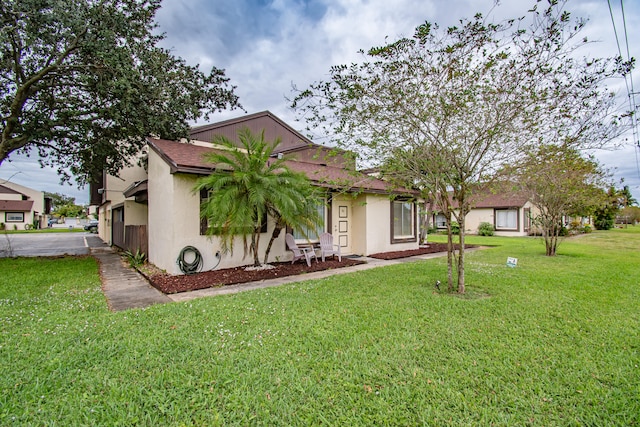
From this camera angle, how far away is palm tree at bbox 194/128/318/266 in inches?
291

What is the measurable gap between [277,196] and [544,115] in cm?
568

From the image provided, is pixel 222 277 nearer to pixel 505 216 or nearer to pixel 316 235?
pixel 316 235

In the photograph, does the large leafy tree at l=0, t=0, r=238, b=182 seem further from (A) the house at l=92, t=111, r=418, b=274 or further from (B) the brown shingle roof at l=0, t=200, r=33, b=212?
(B) the brown shingle roof at l=0, t=200, r=33, b=212

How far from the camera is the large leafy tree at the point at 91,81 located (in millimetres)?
8430

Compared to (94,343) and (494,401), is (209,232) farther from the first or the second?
(494,401)

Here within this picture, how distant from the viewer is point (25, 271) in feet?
28.4

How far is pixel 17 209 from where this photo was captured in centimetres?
3741

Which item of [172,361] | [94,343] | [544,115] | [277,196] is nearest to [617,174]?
[544,115]

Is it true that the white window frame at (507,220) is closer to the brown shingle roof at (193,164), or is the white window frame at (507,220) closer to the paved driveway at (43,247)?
the brown shingle roof at (193,164)

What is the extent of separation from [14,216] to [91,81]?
140ft

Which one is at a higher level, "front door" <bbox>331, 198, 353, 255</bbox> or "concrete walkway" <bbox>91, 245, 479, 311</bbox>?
"front door" <bbox>331, 198, 353, 255</bbox>

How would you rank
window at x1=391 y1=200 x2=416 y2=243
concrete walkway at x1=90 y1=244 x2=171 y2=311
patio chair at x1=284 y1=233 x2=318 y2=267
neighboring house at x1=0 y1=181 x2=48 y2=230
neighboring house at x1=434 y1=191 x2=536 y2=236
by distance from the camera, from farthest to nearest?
neighboring house at x1=0 y1=181 x2=48 y2=230 < neighboring house at x1=434 y1=191 x2=536 y2=236 < window at x1=391 y1=200 x2=416 y2=243 < patio chair at x1=284 y1=233 x2=318 y2=267 < concrete walkway at x1=90 y1=244 x2=171 y2=311

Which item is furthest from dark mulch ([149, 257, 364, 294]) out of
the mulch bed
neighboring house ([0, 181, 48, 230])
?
neighboring house ([0, 181, 48, 230])

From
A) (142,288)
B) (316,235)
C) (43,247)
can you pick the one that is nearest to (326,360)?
(142,288)
